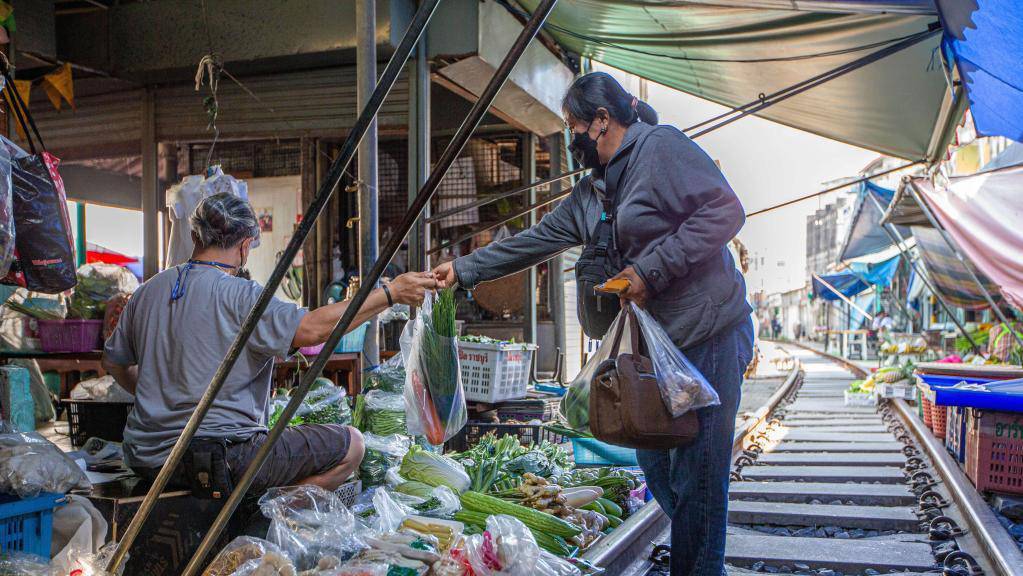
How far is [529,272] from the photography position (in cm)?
1135

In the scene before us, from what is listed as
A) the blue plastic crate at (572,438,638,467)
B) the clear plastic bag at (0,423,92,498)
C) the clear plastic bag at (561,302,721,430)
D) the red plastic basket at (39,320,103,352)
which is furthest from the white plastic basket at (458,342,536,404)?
the clear plastic bag at (0,423,92,498)

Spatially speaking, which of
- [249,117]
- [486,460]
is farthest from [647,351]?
[249,117]

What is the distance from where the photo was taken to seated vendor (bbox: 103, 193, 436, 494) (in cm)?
323

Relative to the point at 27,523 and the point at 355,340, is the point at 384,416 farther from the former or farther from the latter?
the point at 27,523

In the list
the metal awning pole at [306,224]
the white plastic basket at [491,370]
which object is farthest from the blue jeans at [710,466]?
the white plastic basket at [491,370]

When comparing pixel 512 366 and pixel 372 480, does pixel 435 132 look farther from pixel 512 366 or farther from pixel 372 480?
pixel 372 480

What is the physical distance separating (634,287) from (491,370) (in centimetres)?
367

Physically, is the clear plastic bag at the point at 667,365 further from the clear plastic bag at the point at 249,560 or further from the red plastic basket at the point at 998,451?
the red plastic basket at the point at 998,451

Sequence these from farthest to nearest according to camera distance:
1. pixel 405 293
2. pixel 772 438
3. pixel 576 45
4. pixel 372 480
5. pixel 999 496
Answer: pixel 576 45, pixel 772 438, pixel 999 496, pixel 372 480, pixel 405 293

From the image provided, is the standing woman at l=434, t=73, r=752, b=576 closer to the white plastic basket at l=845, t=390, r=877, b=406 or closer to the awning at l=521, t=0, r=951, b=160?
the awning at l=521, t=0, r=951, b=160

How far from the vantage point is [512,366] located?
666 centimetres

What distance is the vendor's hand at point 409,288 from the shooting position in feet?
10.9

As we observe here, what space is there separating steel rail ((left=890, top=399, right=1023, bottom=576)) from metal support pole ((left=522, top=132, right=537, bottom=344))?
515 cm

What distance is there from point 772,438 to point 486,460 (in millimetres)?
5511
